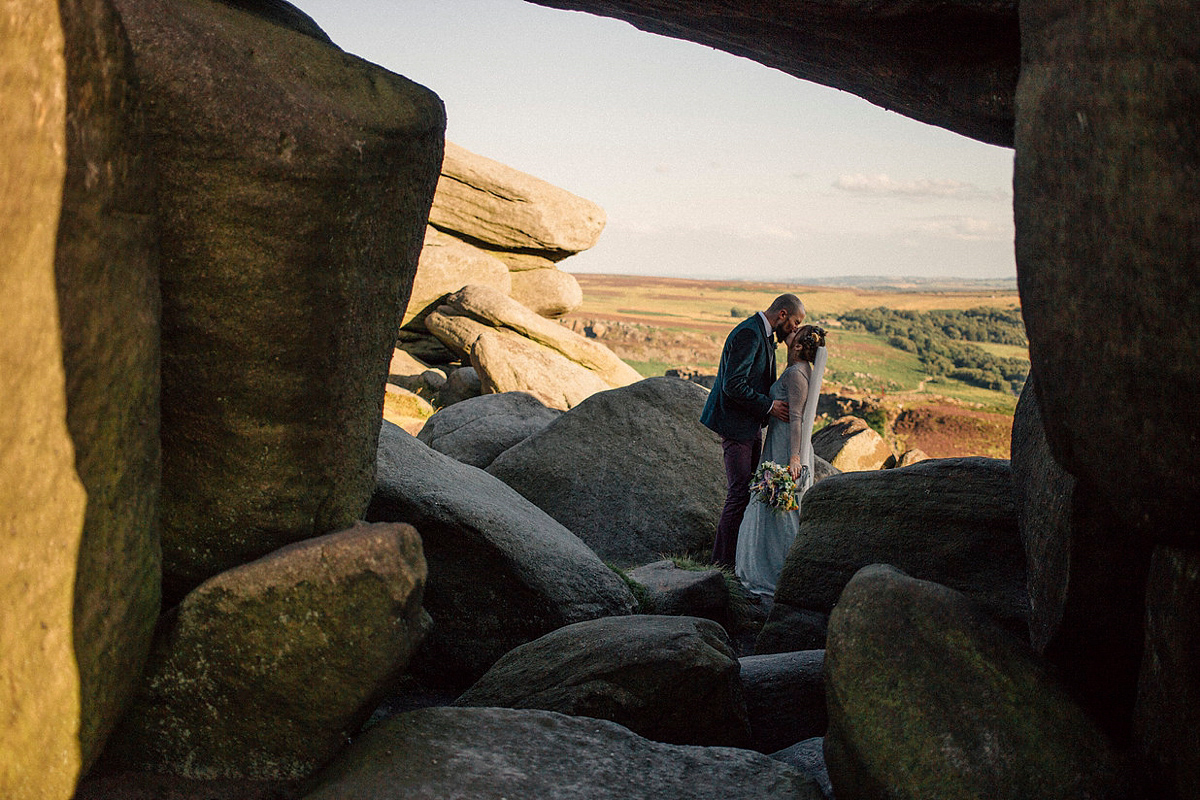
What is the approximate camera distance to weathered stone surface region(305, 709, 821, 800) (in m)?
3.52

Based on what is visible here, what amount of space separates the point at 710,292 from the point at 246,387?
410 feet

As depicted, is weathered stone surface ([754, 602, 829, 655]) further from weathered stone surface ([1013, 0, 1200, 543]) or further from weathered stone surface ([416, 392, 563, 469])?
weathered stone surface ([416, 392, 563, 469])

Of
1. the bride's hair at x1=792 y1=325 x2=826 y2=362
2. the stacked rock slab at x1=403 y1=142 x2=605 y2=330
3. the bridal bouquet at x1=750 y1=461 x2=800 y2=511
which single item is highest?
the stacked rock slab at x1=403 y1=142 x2=605 y2=330

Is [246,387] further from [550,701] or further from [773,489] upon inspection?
[773,489]

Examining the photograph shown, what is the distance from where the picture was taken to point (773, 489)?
8.98 metres

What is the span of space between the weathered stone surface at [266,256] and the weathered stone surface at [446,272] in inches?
797

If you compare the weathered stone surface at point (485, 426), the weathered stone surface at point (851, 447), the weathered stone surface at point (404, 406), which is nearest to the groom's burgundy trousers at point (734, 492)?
the weathered stone surface at point (485, 426)

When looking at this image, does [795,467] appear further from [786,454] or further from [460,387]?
[460,387]

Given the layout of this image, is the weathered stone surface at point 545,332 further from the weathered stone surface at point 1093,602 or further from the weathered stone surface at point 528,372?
the weathered stone surface at point 1093,602

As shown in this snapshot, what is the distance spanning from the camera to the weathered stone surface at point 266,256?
3.38 m

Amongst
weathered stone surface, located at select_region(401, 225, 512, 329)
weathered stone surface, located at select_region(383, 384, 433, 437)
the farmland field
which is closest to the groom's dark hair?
the farmland field

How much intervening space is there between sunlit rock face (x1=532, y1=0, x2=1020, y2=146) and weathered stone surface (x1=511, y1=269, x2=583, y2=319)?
22761 mm

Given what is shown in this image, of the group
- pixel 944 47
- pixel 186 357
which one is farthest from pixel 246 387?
pixel 944 47

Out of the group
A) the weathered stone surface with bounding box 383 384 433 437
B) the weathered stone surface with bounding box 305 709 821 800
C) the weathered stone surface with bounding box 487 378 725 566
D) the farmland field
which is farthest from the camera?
the farmland field
